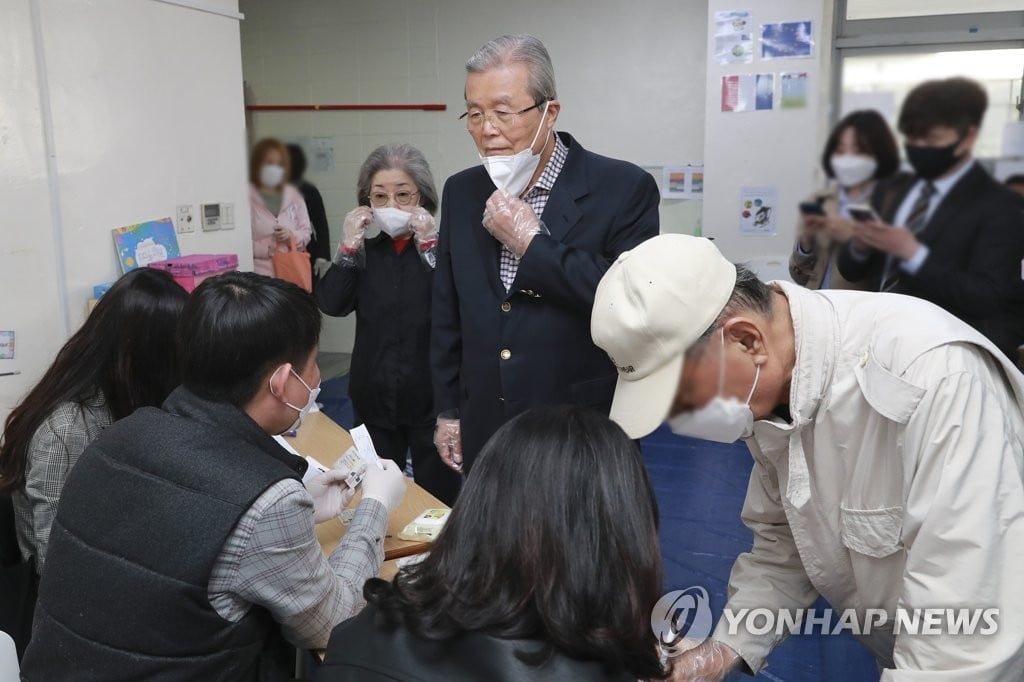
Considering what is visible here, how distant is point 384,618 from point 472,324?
1116 mm

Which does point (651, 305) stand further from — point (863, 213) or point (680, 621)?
point (680, 621)

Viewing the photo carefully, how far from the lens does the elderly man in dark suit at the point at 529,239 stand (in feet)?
6.29

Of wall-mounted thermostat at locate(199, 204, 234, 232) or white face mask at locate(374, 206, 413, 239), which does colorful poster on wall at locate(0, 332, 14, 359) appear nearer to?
wall-mounted thermostat at locate(199, 204, 234, 232)

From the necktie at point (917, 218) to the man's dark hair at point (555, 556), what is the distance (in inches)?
27.4

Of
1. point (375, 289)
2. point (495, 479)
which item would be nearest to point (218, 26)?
point (375, 289)

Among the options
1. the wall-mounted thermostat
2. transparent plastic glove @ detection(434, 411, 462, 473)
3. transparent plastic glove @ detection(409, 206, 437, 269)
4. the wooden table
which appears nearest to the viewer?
the wooden table

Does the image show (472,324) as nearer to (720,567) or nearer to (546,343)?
(546,343)

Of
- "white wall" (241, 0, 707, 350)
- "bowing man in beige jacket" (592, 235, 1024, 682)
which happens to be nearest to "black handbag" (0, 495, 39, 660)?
"bowing man in beige jacket" (592, 235, 1024, 682)

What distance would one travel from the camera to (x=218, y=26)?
4.35m

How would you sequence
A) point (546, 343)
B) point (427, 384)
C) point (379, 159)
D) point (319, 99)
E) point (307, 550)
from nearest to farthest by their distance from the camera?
point (307, 550) → point (546, 343) → point (427, 384) → point (379, 159) → point (319, 99)

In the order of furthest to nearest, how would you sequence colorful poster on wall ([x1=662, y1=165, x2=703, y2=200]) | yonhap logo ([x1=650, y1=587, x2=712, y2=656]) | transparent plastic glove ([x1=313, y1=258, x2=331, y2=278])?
colorful poster on wall ([x1=662, y1=165, x2=703, y2=200]) < transparent plastic glove ([x1=313, y1=258, x2=331, y2=278]) < yonhap logo ([x1=650, y1=587, x2=712, y2=656])

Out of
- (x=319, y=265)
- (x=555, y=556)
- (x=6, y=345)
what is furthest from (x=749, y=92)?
(x=319, y=265)

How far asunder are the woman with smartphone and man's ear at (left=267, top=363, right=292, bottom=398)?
1.33m

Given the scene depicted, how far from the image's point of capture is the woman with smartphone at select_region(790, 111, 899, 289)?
1.09ft
